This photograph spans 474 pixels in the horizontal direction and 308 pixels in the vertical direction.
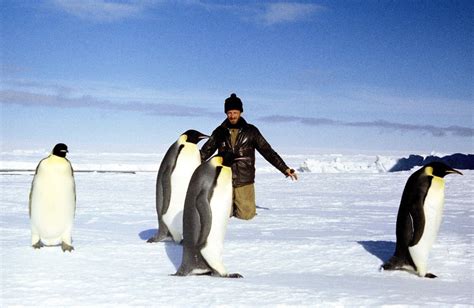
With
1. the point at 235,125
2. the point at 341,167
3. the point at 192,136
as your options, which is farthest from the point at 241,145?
the point at 341,167

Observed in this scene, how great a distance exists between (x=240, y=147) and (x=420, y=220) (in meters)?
3.24

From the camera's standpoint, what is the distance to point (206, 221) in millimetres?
4047

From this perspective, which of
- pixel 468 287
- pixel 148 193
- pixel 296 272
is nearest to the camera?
pixel 468 287

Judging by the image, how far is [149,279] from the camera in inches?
149

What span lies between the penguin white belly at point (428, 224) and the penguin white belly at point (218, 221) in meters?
1.44

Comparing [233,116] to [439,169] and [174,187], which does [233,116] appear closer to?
[174,187]

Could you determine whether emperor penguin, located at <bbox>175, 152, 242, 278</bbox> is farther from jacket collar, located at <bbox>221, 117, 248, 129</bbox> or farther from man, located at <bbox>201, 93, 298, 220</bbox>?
jacket collar, located at <bbox>221, 117, 248, 129</bbox>

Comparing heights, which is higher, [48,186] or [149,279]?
[48,186]

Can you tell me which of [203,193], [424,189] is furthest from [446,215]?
[203,193]

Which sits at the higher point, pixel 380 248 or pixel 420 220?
pixel 420 220

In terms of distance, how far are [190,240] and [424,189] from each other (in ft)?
5.84

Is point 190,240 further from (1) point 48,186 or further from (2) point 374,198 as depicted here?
(2) point 374,198

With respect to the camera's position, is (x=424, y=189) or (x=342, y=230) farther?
(x=342, y=230)

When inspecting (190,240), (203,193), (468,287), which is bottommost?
(468,287)
